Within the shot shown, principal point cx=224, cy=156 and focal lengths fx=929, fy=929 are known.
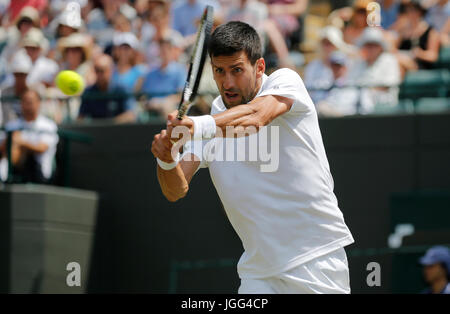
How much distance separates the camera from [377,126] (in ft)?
29.6

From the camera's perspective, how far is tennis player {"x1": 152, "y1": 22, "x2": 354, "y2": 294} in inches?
184

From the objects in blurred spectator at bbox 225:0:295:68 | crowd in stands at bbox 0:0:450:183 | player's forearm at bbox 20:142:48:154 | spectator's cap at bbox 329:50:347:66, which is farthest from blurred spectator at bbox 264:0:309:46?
player's forearm at bbox 20:142:48:154

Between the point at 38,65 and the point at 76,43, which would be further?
the point at 38,65

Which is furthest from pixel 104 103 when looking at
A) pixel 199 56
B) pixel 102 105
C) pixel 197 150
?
pixel 199 56

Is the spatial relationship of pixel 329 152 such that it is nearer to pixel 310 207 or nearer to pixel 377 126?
pixel 377 126

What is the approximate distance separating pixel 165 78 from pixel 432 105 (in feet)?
9.09

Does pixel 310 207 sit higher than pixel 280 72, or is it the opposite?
pixel 280 72

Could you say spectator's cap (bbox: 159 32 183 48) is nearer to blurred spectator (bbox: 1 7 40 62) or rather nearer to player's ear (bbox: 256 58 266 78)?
blurred spectator (bbox: 1 7 40 62)

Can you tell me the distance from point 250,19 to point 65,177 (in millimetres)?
2604

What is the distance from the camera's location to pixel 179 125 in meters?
3.94

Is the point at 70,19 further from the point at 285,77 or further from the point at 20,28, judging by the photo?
the point at 285,77

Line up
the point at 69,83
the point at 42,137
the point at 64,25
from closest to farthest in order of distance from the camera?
the point at 69,83, the point at 42,137, the point at 64,25

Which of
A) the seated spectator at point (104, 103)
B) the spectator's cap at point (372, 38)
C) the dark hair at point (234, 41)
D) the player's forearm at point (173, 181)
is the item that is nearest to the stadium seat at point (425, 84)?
the spectator's cap at point (372, 38)

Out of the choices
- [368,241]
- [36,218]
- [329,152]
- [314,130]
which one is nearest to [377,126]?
[329,152]
